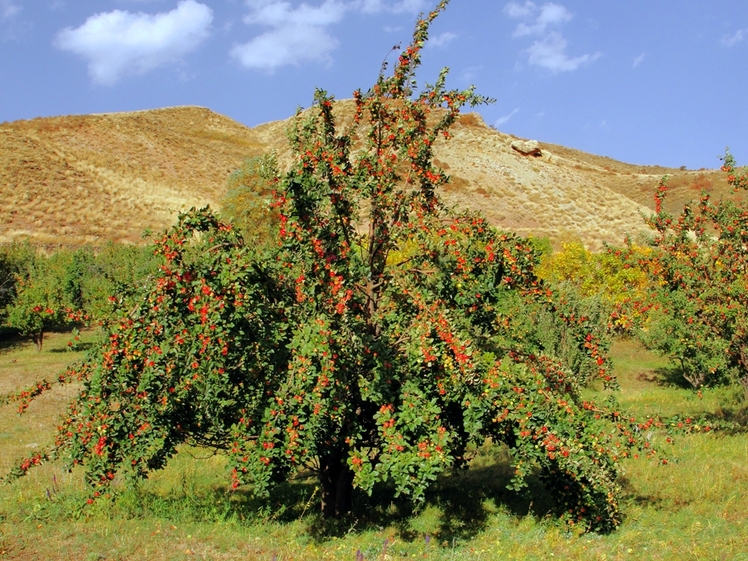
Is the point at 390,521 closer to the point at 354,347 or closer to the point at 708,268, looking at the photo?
the point at 354,347

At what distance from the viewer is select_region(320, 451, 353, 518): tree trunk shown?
328 inches

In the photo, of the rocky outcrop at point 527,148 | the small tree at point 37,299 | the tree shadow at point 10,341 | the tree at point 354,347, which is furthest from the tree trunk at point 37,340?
the rocky outcrop at point 527,148

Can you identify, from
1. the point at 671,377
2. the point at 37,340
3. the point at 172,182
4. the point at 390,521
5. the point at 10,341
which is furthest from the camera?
the point at 172,182

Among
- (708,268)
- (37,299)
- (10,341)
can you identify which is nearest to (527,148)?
(37,299)

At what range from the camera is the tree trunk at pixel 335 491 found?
27.3 feet

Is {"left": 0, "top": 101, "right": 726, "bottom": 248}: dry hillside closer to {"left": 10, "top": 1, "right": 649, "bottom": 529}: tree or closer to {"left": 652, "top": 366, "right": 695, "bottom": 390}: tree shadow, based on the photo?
{"left": 652, "top": 366, "right": 695, "bottom": 390}: tree shadow

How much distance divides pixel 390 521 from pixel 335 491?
0.82 m

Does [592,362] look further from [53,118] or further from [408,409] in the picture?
[53,118]

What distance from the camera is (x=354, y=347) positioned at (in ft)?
21.3

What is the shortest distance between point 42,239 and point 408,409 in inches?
2064

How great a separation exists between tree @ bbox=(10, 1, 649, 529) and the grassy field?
26.6 inches

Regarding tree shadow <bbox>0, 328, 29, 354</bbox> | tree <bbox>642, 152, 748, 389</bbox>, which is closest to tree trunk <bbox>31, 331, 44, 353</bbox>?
tree shadow <bbox>0, 328, 29, 354</bbox>

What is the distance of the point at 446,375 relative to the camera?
679 centimetres

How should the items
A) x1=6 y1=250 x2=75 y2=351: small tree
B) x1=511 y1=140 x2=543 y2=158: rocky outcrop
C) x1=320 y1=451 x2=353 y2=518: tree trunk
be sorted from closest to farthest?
x1=320 y1=451 x2=353 y2=518: tree trunk → x1=6 y1=250 x2=75 y2=351: small tree → x1=511 y1=140 x2=543 y2=158: rocky outcrop
